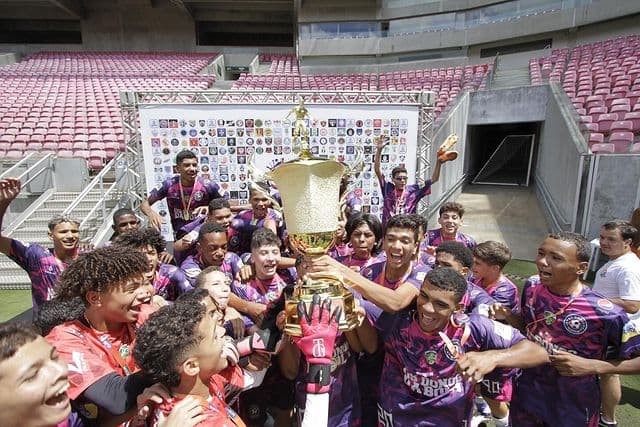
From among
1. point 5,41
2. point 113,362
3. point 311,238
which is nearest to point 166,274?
point 113,362

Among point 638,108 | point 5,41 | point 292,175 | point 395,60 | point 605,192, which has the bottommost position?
point 605,192

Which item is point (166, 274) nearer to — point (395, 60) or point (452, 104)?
point (452, 104)

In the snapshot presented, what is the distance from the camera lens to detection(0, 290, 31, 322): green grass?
197 inches

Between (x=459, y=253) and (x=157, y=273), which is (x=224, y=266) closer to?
(x=157, y=273)

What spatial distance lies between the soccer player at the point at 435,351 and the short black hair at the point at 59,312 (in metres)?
1.61

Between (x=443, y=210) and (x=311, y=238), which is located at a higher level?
(x=311, y=238)

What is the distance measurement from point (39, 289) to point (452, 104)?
1086cm

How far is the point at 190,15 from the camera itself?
24172 millimetres

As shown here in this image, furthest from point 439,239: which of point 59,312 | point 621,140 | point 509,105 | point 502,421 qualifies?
point 509,105

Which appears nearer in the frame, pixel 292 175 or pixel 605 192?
pixel 292 175

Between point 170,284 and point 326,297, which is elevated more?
point 326,297

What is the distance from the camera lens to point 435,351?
6.16 ft

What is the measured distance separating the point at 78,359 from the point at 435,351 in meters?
1.66

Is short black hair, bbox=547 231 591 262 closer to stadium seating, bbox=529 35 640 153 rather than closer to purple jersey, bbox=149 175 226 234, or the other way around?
purple jersey, bbox=149 175 226 234
